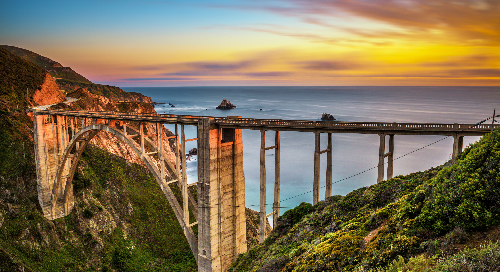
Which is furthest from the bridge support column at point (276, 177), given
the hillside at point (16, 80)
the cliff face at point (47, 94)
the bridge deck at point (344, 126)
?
the cliff face at point (47, 94)

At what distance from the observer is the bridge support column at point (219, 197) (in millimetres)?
23484

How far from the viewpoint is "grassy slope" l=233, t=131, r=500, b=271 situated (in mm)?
10039

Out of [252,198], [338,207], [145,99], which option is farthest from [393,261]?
[145,99]

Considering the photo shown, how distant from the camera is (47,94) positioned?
2227 inches

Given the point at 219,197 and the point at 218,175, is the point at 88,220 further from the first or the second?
the point at 218,175

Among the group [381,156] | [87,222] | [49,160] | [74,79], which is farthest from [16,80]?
[74,79]

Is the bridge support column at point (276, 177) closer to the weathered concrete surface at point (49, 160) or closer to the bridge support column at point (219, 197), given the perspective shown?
the bridge support column at point (219, 197)

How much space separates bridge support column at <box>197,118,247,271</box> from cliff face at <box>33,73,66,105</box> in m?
44.6

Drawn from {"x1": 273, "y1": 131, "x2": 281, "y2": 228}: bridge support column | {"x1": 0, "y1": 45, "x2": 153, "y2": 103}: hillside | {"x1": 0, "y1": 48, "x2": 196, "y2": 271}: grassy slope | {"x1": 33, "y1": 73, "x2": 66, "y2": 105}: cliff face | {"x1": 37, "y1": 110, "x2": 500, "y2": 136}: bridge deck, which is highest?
{"x1": 0, "y1": 45, "x2": 153, "y2": 103}: hillside

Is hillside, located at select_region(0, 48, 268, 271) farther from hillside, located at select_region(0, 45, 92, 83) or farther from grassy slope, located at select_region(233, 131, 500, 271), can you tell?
hillside, located at select_region(0, 45, 92, 83)

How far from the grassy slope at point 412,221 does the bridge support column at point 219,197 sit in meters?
8.07

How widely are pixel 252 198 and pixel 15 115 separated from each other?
4160cm

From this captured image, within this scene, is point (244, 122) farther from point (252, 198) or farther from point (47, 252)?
point (252, 198)

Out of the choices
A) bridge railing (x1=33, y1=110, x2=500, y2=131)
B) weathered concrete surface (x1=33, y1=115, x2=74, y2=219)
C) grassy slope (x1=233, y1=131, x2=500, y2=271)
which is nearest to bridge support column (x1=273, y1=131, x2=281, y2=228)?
bridge railing (x1=33, y1=110, x2=500, y2=131)
